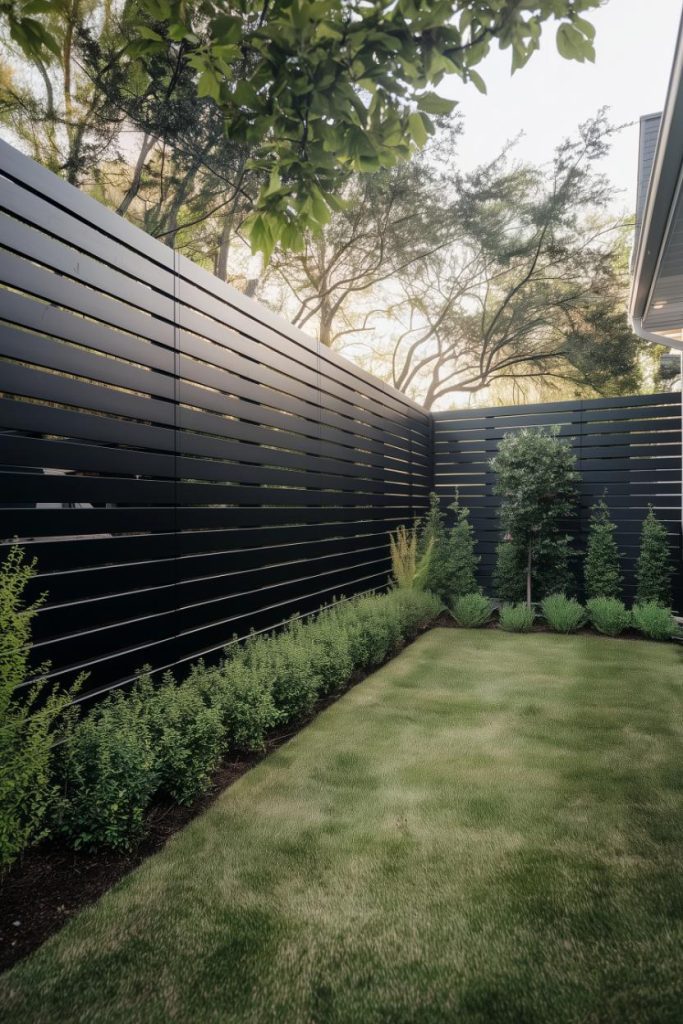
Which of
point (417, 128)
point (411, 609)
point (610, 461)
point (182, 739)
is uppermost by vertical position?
point (417, 128)

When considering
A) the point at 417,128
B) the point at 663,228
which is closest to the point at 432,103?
the point at 417,128

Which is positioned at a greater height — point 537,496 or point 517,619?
point 537,496

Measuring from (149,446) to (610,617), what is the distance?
16.8 feet

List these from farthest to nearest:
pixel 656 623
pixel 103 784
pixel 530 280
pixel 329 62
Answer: pixel 530 280
pixel 656 623
pixel 103 784
pixel 329 62

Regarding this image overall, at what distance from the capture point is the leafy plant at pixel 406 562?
6254 millimetres

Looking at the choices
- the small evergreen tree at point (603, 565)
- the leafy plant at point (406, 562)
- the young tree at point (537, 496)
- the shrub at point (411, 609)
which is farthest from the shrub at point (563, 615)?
the leafy plant at point (406, 562)

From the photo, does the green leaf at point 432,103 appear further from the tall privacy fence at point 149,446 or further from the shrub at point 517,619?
the shrub at point 517,619

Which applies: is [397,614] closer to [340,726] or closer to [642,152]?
[340,726]

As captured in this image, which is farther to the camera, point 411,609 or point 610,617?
point 610,617

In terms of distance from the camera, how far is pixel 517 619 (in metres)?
6.15

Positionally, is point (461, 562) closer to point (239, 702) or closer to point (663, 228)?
point (663, 228)

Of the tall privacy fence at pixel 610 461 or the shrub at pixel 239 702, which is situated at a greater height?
the tall privacy fence at pixel 610 461

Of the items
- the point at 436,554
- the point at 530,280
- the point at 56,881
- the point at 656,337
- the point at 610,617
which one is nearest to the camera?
the point at 56,881

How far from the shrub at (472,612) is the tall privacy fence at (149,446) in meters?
1.69
